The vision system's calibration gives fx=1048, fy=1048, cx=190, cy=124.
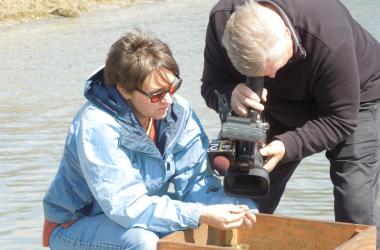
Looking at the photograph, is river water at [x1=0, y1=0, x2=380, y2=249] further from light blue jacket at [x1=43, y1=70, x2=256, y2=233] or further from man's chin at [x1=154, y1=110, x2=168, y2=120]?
man's chin at [x1=154, y1=110, x2=168, y2=120]

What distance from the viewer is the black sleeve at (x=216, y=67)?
4891mm

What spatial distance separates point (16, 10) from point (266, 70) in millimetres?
17602

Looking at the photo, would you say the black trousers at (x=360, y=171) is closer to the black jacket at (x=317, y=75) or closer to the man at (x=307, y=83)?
the man at (x=307, y=83)

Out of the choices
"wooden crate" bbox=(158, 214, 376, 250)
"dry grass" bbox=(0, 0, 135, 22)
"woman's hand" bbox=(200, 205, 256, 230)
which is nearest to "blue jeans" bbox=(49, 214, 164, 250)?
"wooden crate" bbox=(158, 214, 376, 250)

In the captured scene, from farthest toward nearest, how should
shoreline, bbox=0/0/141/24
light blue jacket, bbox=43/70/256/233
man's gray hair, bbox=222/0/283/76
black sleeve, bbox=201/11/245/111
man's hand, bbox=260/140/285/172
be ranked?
1. shoreline, bbox=0/0/141/24
2. black sleeve, bbox=201/11/245/111
3. man's hand, bbox=260/140/285/172
4. light blue jacket, bbox=43/70/256/233
5. man's gray hair, bbox=222/0/283/76

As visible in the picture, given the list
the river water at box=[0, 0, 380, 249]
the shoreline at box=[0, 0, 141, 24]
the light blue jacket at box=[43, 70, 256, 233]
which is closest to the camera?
the light blue jacket at box=[43, 70, 256, 233]

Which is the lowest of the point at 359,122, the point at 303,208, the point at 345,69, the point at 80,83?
the point at 80,83

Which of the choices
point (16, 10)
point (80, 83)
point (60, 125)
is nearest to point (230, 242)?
point (60, 125)

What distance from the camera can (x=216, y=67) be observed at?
16.7 feet

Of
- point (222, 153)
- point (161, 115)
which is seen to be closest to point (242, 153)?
point (222, 153)

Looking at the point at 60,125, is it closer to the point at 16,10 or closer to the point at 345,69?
the point at 345,69

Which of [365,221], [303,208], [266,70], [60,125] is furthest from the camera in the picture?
[60,125]

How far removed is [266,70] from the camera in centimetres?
435

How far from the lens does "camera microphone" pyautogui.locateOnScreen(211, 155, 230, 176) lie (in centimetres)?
450
